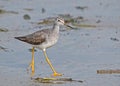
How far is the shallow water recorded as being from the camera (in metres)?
11.3

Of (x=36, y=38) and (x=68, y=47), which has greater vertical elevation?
(x=36, y=38)

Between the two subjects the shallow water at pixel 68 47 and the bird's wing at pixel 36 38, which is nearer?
the shallow water at pixel 68 47

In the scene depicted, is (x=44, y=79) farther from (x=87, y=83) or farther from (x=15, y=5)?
(x=15, y=5)

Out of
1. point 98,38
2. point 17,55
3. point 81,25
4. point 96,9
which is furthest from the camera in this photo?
point 96,9

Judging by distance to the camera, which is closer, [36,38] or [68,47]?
[36,38]

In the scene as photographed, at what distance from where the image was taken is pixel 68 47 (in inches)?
553

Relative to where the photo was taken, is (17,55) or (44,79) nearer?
(44,79)

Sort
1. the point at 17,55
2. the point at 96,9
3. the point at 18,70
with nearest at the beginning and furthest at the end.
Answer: the point at 18,70
the point at 17,55
the point at 96,9

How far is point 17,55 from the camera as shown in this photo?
13.1 meters

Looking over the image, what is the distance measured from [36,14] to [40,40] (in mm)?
6970

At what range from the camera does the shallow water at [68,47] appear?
11266mm

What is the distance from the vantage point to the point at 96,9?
20266 mm

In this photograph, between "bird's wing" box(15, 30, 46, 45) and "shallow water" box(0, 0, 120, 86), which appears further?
"bird's wing" box(15, 30, 46, 45)

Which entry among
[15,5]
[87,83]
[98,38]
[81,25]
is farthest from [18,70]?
[15,5]
